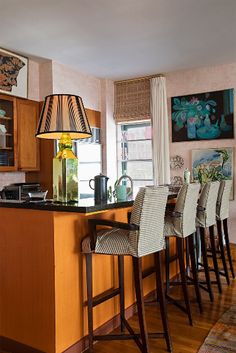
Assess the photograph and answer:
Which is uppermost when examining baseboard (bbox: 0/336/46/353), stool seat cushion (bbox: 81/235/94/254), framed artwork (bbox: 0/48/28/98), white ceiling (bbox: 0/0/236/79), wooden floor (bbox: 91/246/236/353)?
white ceiling (bbox: 0/0/236/79)

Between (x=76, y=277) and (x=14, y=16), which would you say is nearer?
(x=76, y=277)

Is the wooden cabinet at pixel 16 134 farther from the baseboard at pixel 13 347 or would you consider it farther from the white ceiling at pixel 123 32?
the baseboard at pixel 13 347

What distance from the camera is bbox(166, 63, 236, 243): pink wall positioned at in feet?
17.0

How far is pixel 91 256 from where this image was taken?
2.25 metres

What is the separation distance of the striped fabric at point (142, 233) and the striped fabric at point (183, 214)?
15.1 inches

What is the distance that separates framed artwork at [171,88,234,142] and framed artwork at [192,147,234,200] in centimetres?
23

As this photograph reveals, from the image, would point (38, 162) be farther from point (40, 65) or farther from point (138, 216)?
point (138, 216)

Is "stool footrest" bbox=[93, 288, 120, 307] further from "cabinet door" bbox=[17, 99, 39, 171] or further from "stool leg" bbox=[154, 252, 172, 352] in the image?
"cabinet door" bbox=[17, 99, 39, 171]

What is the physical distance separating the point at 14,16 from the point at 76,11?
2.26 ft

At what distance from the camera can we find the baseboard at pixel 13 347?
7.20 feet

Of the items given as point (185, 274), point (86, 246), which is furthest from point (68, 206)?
point (185, 274)

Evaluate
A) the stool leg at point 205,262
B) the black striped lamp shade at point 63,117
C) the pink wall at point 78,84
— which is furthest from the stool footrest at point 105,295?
the pink wall at point 78,84

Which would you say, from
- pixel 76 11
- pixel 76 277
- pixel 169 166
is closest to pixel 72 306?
pixel 76 277

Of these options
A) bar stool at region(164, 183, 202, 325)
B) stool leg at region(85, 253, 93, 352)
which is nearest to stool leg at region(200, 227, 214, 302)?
bar stool at region(164, 183, 202, 325)
